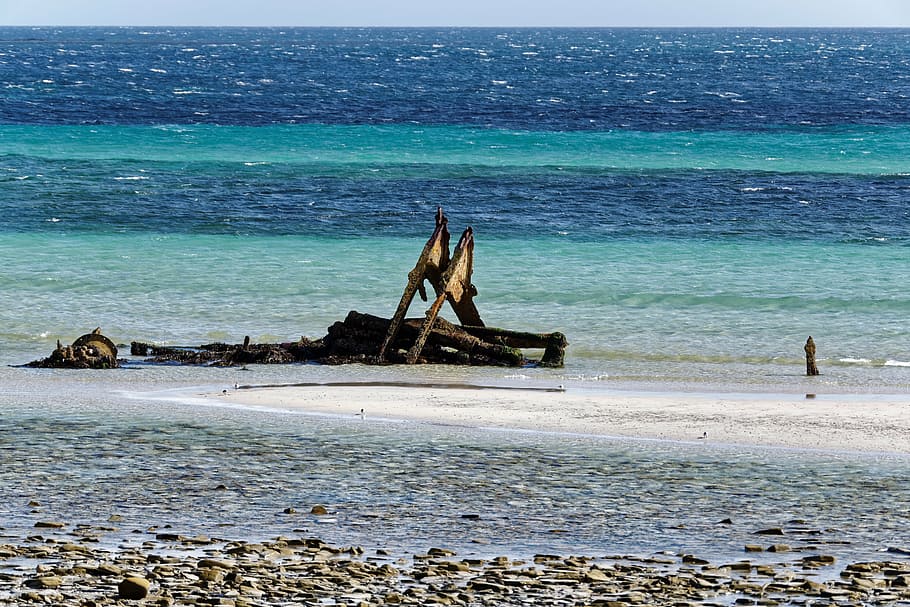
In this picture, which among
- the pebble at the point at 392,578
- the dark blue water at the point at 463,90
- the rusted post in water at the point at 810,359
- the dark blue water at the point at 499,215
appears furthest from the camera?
the dark blue water at the point at 463,90

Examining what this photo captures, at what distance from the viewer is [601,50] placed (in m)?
170

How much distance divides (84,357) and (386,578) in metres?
10.9

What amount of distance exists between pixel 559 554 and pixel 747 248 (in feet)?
78.5

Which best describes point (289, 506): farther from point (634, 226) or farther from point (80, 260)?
point (634, 226)

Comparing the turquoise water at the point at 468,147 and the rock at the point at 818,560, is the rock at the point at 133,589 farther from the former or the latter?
the turquoise water at the point at 468,147

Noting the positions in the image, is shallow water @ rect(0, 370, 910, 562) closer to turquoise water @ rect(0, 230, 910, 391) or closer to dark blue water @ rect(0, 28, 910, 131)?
turquoise water @ rect(0, 230, 910, 391)

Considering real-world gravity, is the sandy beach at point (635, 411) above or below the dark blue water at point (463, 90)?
below

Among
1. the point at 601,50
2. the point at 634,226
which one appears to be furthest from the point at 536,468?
the point at 601,50

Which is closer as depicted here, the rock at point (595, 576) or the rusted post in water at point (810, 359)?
the rock at point (595, 576)

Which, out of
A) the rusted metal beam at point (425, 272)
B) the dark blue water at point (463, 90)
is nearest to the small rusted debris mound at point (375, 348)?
the rusted metal beam at point (425, 272)

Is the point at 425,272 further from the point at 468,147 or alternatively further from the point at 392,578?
the point at 468,147

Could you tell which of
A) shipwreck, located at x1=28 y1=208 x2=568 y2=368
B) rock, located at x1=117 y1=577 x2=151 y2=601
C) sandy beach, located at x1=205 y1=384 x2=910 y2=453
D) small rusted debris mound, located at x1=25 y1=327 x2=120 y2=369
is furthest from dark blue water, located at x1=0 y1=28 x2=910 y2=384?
rock, located at x1=117 y1=577 x2=151 y2=601

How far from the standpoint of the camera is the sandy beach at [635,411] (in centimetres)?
1538

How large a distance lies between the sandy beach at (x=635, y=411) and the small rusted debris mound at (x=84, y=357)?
8.23 ft
